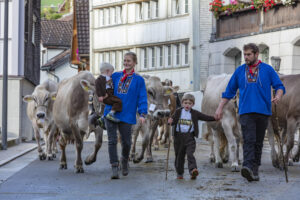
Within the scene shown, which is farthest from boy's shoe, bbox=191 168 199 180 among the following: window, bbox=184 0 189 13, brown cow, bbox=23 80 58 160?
window, bbox=184 0 189 13

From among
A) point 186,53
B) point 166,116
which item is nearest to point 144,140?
point 166,116

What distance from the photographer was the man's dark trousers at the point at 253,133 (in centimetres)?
1070

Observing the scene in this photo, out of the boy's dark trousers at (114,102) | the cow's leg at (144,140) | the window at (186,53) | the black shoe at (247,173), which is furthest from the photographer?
the window at (186,53)

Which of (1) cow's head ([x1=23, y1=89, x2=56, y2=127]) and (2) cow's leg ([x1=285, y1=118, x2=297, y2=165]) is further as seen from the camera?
(1) cow's head ([x1=23, y1=89, x2=56, y2=127])

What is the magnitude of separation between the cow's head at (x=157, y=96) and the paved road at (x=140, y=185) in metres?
1.00

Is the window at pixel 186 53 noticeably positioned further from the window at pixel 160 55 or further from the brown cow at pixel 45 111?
the brown cow at pixel 45 111

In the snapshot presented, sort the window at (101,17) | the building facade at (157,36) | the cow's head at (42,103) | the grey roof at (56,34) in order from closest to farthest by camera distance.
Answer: the cow's head at (42,103) < the building facade at (157,36) < the window at (101,17) < the grey roof at (56,34)

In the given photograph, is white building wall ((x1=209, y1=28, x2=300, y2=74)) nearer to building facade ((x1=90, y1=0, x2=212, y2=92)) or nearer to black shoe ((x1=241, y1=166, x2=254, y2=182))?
building facade ((x1=90, y1=0, x2=212, y2=92))

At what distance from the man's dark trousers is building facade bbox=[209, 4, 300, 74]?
20.6m

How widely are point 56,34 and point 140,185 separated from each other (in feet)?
237

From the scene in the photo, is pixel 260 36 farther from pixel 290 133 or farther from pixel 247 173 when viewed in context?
pixel 247 173

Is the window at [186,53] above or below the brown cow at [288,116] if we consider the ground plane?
above

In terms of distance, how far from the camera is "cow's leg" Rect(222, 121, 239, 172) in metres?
12.9

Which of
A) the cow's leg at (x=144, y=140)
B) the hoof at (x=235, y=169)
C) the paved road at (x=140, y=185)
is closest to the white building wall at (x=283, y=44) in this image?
the cow's leg at (x=144, y=140)
